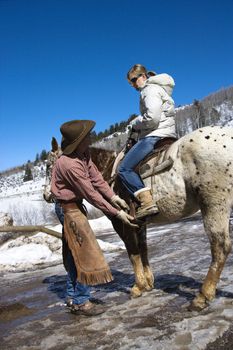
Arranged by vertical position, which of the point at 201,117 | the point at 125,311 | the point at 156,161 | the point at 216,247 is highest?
the point at 201,117

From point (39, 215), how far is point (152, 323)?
85.9ft

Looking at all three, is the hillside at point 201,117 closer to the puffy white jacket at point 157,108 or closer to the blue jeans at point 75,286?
the puffy white jacket at point 157,108

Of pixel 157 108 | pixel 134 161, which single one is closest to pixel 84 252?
pixel 134 161

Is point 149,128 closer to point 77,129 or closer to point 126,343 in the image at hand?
point 77,129

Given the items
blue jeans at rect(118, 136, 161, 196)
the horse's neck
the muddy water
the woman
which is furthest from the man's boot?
the muddy water

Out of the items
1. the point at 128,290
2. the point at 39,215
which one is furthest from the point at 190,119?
the point at 128,290

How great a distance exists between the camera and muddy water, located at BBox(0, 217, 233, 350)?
10.8 feet

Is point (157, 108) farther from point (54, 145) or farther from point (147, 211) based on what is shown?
point (54, 145)

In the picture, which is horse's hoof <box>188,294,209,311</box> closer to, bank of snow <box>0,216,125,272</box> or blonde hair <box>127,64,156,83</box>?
blonde hair <box>127,64,156,83</box>

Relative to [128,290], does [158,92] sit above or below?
above

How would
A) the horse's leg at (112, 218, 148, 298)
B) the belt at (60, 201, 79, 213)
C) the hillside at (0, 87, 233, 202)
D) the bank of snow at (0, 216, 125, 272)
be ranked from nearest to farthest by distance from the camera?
the belt at (60, 201, 79, 213) → the horse's leg at (112, 218, 148, 298) → the bank of snow at (0, 216, 125, 272) → the hillside at (0, 87, 233, 202)

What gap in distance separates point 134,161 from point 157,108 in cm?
74

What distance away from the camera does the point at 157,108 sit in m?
4.55

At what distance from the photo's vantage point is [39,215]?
95.2 feet
